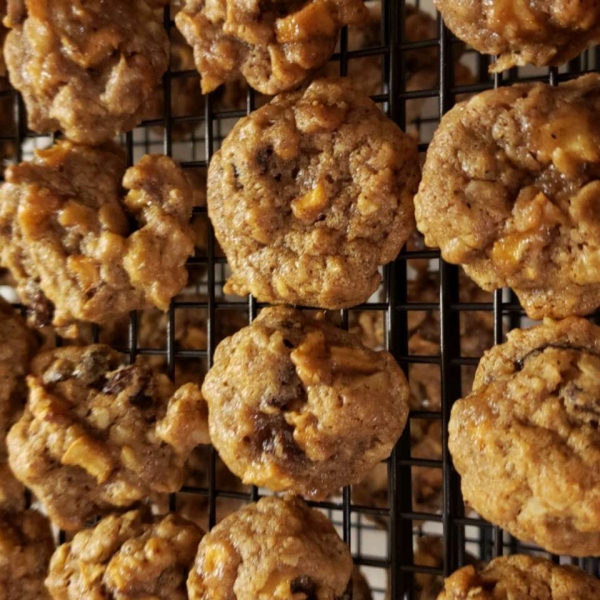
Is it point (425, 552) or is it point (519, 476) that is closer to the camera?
point (519, 476)

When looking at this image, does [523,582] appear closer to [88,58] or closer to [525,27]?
[525,27]

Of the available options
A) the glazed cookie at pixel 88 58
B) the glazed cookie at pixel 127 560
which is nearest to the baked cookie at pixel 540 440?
the glazed cookie at pixel 127 560

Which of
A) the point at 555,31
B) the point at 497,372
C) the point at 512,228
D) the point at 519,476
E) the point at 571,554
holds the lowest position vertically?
the point at 571,554

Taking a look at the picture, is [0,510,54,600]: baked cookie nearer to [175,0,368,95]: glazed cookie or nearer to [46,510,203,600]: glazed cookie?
[46,510,203,600]: glazed cookie

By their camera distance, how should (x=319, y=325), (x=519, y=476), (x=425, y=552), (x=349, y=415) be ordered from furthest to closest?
(x=425, y=552)
(x=319, y=325)
(x=349, y=415)
(x=519, y=476)

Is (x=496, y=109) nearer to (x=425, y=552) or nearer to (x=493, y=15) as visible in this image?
(x=493, y=15)

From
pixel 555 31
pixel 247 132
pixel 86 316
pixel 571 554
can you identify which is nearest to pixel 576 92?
pixel 555 31

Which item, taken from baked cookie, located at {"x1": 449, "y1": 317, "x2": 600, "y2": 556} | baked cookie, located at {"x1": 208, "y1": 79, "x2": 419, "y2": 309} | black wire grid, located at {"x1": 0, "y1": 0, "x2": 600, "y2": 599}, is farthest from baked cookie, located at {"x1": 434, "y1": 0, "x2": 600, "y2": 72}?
baked cookie, located at {"x1": 449, "y1": 317, "x2": 600, "y2": 556}
